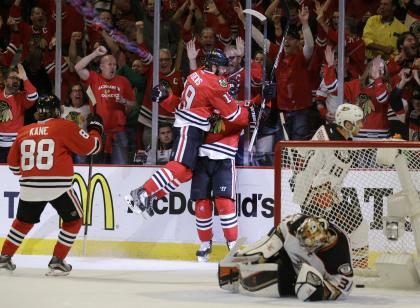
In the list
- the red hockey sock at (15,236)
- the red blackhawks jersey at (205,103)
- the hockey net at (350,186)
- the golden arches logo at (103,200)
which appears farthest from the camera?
the golden arches logo at (103,200)

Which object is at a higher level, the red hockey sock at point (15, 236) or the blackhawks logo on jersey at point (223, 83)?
the blackhawks logo on jersey at point (223, 83)

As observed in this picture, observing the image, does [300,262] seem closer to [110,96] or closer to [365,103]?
[365,103]

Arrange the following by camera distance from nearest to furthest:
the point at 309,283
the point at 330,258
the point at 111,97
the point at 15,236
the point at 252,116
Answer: the point at 309,283 → the point at 330,258 → the point at 15,236 → the point at 252,116 → the point at 111,97

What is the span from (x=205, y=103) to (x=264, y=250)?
2.59 meters

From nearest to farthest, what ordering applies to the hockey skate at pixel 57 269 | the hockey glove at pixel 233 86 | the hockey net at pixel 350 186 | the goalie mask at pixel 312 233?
the goalie mask at pixel 312 233, the hockey net at pixel 350 186, the hockey skate at pixel 57 269, the hockey glove at pixel 233 86

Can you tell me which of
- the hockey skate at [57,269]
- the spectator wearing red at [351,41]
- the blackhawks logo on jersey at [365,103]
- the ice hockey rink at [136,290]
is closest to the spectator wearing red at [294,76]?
the spectator wearing red at [351,41]

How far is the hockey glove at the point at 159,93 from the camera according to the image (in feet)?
30.8

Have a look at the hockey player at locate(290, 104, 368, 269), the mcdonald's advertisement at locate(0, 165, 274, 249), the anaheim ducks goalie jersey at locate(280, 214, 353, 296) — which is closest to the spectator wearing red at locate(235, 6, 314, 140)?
the mcdonald's advertisement at locate(0, 165, 274, 249)

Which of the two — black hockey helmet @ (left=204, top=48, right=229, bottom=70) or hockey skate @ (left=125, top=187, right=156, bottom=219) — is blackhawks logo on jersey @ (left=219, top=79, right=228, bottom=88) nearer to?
black hockey helmet @ (left=204, top=48, right=229, bottom=70)

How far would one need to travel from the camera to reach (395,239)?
7.42 m

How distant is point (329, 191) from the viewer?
7578mm

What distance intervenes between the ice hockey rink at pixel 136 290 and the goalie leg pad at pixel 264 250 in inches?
8.6

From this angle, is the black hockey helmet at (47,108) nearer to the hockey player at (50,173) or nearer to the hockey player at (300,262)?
the hockey player at (50,173)

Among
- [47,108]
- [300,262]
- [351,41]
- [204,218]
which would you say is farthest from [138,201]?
[300,262]
